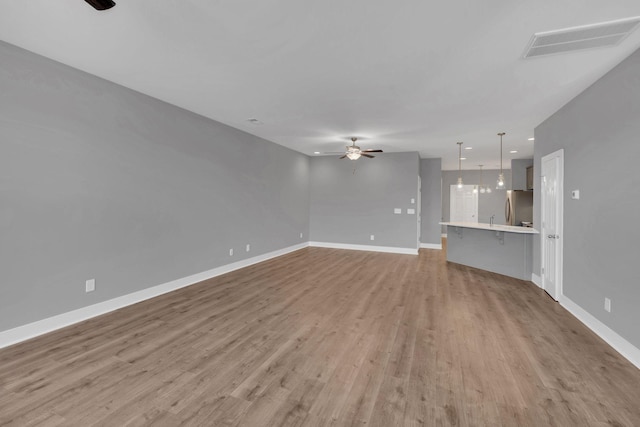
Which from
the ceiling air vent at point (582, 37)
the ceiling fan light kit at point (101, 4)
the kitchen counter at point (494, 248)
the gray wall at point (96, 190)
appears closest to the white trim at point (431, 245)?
the kitchen counter at point (494, 248)

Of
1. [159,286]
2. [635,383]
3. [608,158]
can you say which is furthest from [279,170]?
[635,383]

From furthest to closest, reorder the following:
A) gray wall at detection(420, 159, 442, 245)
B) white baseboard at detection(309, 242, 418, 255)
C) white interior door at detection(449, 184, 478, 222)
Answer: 1. white interior door at detection(449, 184, 478, 222)
2. gray wall at detection(420, 159, 442, 245)
3. white baseboard at detection(309, 242, 418, 255)

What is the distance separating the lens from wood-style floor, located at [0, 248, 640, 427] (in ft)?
6.11

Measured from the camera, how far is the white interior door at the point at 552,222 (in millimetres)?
4047

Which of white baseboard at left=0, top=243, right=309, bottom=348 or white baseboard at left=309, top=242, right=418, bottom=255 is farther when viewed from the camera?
white baseboard at left=309, top=242, right=418, bottom=255

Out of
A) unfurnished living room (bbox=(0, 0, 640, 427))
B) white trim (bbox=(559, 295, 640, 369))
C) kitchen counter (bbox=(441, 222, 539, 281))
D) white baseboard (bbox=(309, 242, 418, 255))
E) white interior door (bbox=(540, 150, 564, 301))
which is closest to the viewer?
unfurnished living room (bbox=(0, 0, 640, 427))

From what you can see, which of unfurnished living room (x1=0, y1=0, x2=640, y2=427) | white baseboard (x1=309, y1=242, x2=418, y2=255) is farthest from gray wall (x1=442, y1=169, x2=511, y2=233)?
unfurnished living room (x1=0, y1=0, x2=640, y2=427)

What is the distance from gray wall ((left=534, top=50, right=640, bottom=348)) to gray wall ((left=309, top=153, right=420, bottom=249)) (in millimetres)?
4072

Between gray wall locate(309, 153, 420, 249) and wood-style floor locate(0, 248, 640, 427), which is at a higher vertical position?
gray wall locate(309, 153, 420, 249)

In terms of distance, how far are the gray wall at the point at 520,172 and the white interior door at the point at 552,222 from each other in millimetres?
4411

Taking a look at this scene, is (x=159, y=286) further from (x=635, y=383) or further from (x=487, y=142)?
(x=487, y=142)

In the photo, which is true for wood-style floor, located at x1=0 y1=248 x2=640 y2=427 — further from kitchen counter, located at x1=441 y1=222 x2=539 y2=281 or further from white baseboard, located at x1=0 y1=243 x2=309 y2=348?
kitchen counter, located at x1=441 y1=222 x2=539 y2=281

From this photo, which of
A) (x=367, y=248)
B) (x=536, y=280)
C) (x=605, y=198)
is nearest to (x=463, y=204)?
(x=367, y=248)

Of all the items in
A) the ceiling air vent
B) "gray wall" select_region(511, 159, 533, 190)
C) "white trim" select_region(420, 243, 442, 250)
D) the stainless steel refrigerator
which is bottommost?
"white trim" select_region(420, 243, 442, 250)
